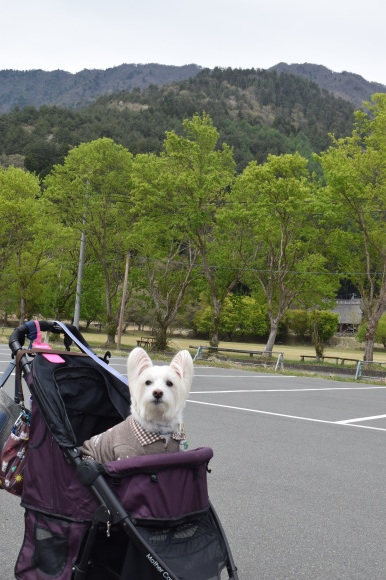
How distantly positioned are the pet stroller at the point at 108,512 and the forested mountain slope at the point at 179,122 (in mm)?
80496

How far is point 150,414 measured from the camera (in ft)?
10.8

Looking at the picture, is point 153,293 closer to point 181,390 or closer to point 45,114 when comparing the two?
point 181,390

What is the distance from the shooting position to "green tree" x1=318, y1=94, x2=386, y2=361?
3067cm

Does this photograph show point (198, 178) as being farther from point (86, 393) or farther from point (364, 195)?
point (86, 393)

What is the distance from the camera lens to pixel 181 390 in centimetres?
338

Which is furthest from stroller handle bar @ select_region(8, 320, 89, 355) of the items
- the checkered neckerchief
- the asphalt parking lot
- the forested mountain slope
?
the forested mountain slope

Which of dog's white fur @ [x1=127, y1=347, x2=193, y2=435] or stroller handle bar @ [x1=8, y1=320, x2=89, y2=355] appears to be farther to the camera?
stroller handle bar @ [x1=8, y1=320, x2=89, y2=355]

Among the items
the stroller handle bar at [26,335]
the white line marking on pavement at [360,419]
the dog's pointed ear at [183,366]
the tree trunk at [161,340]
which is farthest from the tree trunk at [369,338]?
the dog's pointed ear at [183,366]

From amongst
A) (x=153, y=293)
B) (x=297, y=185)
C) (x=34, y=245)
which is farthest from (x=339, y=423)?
(x=34, y=245)

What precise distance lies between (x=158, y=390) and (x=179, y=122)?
122463 millimetres

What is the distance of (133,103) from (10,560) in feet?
525

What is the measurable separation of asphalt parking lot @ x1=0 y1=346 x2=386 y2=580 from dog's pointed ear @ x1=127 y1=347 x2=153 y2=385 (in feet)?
5.47

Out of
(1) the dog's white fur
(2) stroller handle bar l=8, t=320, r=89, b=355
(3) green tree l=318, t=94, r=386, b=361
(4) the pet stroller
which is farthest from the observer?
(3) green tree l=318, t=94, r=386, b=361

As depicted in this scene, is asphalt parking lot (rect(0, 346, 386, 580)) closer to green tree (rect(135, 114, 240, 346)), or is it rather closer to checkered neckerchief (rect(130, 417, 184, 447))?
checkered neckerchief (rect(130, 417, 184, 447))
